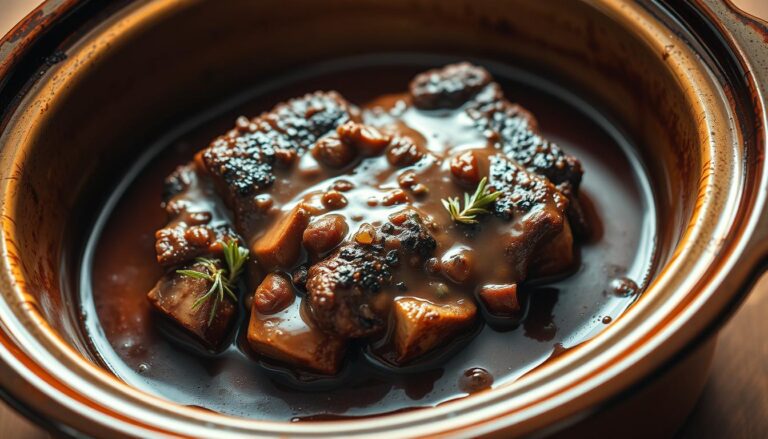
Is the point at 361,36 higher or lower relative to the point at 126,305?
higher

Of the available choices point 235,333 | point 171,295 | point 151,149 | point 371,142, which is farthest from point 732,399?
point 151,149

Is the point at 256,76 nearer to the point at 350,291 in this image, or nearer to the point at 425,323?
the point at 350,291

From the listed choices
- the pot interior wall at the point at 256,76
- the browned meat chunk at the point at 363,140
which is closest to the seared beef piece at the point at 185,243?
the pot interior wall at the point at 256,76

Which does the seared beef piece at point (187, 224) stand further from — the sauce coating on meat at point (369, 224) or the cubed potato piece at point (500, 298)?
the cubed potato piece at point (500, 298)

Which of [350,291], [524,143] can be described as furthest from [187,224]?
[524,143]

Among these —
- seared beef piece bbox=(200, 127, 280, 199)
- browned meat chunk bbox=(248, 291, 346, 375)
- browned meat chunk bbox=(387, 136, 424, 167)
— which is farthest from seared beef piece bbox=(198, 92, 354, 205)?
browned meat chunk bbox=(248, 291, 346, 375)

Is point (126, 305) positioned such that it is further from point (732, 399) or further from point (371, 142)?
point (732, 399)

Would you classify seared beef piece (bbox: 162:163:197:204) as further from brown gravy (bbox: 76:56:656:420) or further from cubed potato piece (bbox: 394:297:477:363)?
cubed potato piece (bbox: 394:297:477:363)
